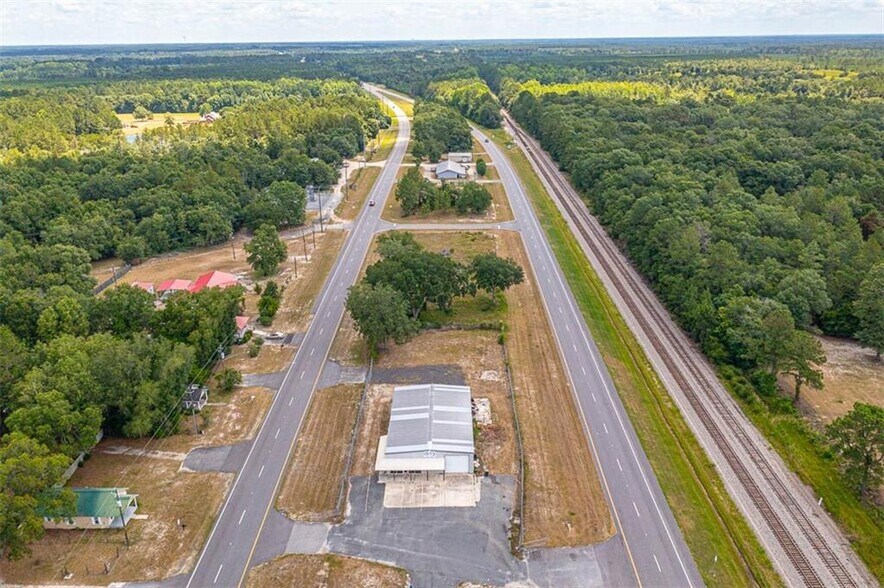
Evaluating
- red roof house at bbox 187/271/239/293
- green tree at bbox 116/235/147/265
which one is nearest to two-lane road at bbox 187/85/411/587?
red roof house at bbox 187/271/239/293

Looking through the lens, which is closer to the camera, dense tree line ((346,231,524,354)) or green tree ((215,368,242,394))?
green tree ((215,368,242,394))

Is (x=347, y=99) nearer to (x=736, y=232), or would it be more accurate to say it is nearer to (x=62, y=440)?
(x=736, y=232)

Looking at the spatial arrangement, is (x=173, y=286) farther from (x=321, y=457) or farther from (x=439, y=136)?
(x=439, y=136)

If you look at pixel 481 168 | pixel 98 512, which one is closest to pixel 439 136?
pixel 481 168

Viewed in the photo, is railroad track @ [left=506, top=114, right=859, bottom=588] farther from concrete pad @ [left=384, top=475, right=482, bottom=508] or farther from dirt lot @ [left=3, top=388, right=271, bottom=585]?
dirt lot @ [left=3, top=388, right=271, bottom=585]

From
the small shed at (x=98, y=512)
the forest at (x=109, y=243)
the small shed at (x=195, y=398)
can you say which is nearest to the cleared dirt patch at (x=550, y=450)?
the small shed at (x=98, y=512)

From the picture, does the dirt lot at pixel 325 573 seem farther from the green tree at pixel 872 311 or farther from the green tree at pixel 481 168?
the green tree at pixel 481 168

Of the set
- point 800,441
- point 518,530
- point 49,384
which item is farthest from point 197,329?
point 800,441
